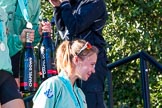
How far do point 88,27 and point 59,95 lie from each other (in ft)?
2.18

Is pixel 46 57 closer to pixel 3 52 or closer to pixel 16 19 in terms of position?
pixel 16 19

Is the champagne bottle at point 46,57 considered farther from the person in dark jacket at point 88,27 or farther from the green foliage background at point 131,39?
the green foliage background at point 131,39

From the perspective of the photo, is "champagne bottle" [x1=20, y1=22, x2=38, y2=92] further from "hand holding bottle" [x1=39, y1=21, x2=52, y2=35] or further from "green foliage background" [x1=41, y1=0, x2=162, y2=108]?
"green foliage background" [x1=41, y1=0, x2=162, y2=108]

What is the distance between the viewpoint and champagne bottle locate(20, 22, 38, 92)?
4402mm

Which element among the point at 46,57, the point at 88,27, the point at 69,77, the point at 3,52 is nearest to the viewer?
the point at 3,52

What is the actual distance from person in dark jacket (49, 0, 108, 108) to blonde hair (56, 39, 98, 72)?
0.65ft

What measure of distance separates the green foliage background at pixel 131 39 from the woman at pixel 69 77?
12.6 feet

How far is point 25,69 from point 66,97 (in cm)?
63

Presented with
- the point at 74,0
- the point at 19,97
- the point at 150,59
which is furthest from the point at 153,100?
the point at 19,97

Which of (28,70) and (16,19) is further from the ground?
(16,19)

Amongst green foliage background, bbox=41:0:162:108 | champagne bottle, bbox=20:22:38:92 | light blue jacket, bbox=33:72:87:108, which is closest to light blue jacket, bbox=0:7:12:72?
light blue jacket, bbox=33:72:87:108

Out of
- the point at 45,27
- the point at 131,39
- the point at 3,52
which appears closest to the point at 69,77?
the point at 3,52

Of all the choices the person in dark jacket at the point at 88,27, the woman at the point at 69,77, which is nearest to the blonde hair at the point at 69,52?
the woman at the point at 69,77

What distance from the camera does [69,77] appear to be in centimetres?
399
